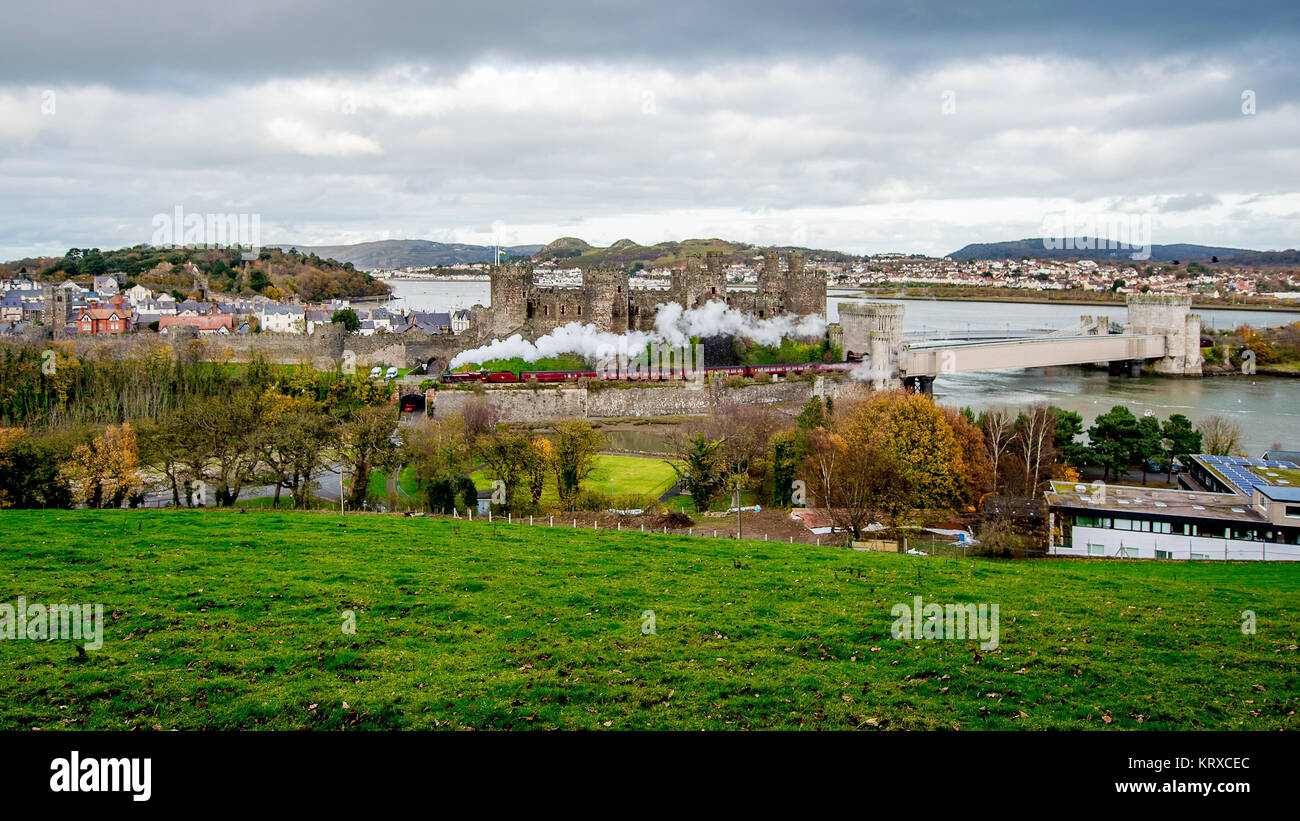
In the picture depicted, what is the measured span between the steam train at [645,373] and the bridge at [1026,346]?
2.03 metres

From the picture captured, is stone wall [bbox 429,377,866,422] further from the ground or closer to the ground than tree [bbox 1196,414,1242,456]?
further from the ground

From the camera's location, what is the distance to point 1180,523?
56.6 ft

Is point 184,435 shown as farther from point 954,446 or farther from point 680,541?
point 954,446

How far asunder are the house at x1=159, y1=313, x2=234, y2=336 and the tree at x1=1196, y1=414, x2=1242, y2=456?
4302 cm

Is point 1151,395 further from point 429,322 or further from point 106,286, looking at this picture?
point 106,286

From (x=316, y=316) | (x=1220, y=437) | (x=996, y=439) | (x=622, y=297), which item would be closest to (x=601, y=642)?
(x=996, y=439)

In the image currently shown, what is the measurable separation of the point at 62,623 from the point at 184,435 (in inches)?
610

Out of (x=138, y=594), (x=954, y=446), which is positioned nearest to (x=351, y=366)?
(x=954, y=446)

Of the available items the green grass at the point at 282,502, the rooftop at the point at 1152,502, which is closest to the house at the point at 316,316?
the green grass at the point at 282,502

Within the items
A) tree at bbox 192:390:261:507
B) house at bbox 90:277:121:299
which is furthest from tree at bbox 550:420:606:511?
house at bbox 90:277:121:299

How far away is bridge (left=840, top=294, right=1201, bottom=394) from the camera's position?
4172 cm

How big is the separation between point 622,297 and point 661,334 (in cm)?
252

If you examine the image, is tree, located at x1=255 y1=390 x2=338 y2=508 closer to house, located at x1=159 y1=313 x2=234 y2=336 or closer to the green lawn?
the green lawn
